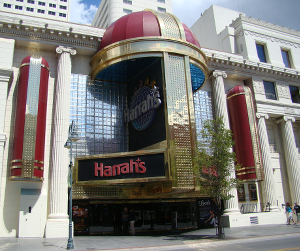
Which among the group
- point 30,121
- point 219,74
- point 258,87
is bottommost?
point 30,121

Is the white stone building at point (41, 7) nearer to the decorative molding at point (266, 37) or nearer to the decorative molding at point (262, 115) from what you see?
the decorative molding at point (266, 37)

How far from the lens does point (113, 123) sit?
78.6 ft

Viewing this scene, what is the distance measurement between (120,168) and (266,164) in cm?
1535

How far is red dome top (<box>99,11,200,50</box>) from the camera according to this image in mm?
21328

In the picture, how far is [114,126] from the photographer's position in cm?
2395

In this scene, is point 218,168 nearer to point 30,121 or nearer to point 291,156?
point 30,121

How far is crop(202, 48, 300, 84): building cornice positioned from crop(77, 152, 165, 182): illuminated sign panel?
511 inches

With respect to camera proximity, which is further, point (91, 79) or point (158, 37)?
point (91, 79)

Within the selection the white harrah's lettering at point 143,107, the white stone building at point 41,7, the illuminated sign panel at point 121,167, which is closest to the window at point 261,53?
the white harrah's lettering at point 143,107

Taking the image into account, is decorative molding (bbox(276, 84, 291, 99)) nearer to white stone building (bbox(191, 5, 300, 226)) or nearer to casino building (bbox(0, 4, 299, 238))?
white stone building (bbox(191, 5, 300, 226))

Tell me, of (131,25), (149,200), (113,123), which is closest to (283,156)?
(149,200)

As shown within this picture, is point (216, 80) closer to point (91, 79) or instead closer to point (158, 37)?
point (158, 37)

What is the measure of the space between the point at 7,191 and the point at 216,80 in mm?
19978

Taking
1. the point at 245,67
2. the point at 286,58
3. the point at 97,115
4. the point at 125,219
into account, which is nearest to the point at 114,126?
the point at 97,115
